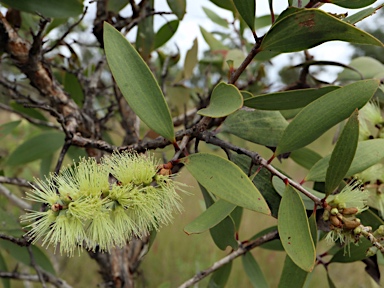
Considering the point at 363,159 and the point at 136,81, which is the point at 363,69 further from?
the point at 136,81

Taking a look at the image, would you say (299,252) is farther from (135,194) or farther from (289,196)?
(135,194)

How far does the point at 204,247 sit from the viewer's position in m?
3.56

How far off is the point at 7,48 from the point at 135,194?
53cm

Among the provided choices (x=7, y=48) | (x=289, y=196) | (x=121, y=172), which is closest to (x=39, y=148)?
(x=7, y=48)

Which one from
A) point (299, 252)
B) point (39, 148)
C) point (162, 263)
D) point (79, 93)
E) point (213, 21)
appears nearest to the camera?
point (299, 252)

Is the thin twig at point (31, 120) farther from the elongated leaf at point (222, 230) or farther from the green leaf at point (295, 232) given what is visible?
the green leaf at point (295, 232)

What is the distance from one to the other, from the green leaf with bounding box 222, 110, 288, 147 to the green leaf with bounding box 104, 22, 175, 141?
159 millimetres

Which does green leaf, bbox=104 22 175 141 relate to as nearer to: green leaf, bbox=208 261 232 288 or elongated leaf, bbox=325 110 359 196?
elongated leaf, bbox=325 110 359 196

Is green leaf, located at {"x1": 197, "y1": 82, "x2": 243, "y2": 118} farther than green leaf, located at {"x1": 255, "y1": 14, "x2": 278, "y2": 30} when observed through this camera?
No

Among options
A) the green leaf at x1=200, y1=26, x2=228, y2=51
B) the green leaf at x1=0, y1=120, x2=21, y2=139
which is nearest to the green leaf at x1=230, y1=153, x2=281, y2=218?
the green leaf at x1=200, y1=26, x2=228, y2=51

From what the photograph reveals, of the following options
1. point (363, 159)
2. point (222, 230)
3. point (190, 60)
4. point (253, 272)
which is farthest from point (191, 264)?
point (363, 159)

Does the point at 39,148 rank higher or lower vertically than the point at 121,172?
lower

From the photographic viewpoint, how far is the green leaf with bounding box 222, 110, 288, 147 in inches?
25.1

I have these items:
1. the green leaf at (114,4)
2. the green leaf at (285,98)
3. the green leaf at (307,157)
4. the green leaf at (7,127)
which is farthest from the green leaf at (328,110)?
the green leaf at (7,127)
